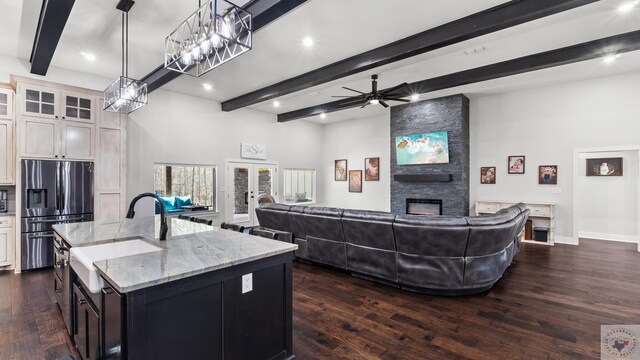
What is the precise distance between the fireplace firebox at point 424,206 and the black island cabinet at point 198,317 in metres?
6.05

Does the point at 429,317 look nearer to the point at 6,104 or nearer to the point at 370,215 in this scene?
the point at 370,215

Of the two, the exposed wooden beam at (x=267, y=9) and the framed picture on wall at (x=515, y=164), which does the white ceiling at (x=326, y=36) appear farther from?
the framed picture on wall at (x=515, y=164)

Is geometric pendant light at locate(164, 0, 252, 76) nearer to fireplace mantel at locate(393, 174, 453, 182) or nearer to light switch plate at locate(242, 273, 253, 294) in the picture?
light switch plate at locate(242, 273, 253, 294)

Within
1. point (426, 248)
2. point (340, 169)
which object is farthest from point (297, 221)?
point (340, 169)

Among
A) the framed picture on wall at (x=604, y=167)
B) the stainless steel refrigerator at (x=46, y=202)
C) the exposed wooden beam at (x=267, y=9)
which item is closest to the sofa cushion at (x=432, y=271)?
the exposed wooden beam at (x=267, y=9)

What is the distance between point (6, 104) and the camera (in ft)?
14.9

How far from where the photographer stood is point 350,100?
7.12 metres

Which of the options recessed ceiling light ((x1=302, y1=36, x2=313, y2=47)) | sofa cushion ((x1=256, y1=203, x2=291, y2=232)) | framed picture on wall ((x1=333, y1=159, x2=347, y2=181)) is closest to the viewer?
recessed ceiling light ((x1=302, y1=36, x2=313, y2=47))

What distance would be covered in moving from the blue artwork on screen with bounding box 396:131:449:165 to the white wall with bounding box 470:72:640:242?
876mm

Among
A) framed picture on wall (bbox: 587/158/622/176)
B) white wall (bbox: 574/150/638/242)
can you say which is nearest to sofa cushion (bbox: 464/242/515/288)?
white wall (bbox: 574/150/638/242)

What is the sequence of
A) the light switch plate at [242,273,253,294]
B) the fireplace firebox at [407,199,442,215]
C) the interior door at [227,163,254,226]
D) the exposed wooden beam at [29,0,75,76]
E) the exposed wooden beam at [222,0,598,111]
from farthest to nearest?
the interior door at [227,163,254,226] < the fireplace firebox at [407,199,442,215] < the exposed wooden beam at [222,0,598,111] < the exposed wooden beam at [29,0,75,76] < the light switch plate at [242,273,253,294]

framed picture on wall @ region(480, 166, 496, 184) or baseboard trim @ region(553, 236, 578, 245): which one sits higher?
framed picture on wall @ region(480, 166, 496, 184)

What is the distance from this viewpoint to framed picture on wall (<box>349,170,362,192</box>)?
9.68 meters

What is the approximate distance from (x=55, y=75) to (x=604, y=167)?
11.6m
